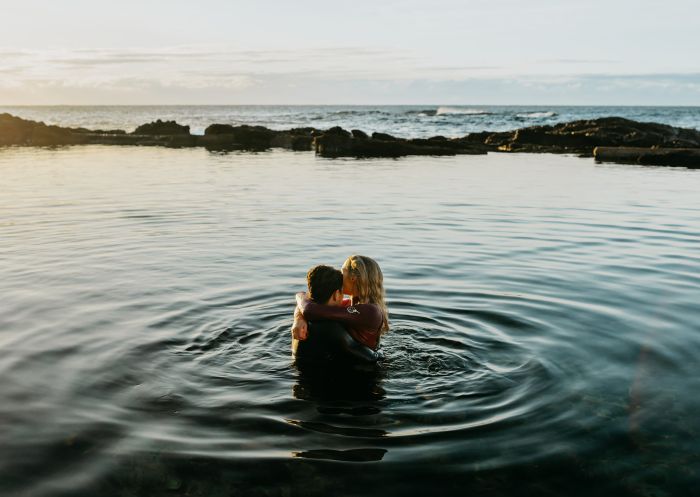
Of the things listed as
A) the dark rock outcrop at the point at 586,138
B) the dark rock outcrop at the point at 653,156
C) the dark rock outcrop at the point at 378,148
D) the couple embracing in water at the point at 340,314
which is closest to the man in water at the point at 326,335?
the couple embracing in water at the point at 340,314

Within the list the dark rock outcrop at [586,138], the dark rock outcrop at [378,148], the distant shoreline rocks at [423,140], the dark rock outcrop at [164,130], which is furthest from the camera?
the dark rock outcrop at [164,130]

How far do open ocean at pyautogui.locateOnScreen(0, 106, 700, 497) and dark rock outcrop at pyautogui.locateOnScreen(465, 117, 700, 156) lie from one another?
962 inches

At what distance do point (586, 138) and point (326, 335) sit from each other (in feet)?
133

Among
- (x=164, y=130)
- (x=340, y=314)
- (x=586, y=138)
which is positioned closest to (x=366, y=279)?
(x=340, y=314)

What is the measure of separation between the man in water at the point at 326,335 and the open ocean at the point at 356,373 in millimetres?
262

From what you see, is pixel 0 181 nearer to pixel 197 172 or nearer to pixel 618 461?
pixel 197 172

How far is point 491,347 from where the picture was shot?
325 inches

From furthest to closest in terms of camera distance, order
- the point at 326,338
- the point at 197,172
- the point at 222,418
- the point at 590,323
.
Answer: the point at 197,172
the point at 590,323
the point at 326,338
the point at 222,418

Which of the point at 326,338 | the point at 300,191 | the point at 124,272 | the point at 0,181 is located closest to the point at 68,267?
the point at 124,272

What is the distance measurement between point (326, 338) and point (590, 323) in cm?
394

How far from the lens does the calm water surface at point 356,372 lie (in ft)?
17.2

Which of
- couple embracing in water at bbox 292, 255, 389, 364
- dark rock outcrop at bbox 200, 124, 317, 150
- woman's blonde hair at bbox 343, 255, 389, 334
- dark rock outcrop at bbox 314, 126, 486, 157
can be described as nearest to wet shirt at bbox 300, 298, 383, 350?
couple embracing in water at bbox 292, 255, 389, 364

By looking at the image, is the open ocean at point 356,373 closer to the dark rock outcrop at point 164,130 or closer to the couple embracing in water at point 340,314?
the couple embracing in water at point 340,314

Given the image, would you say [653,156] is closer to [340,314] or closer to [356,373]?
[356,373]
